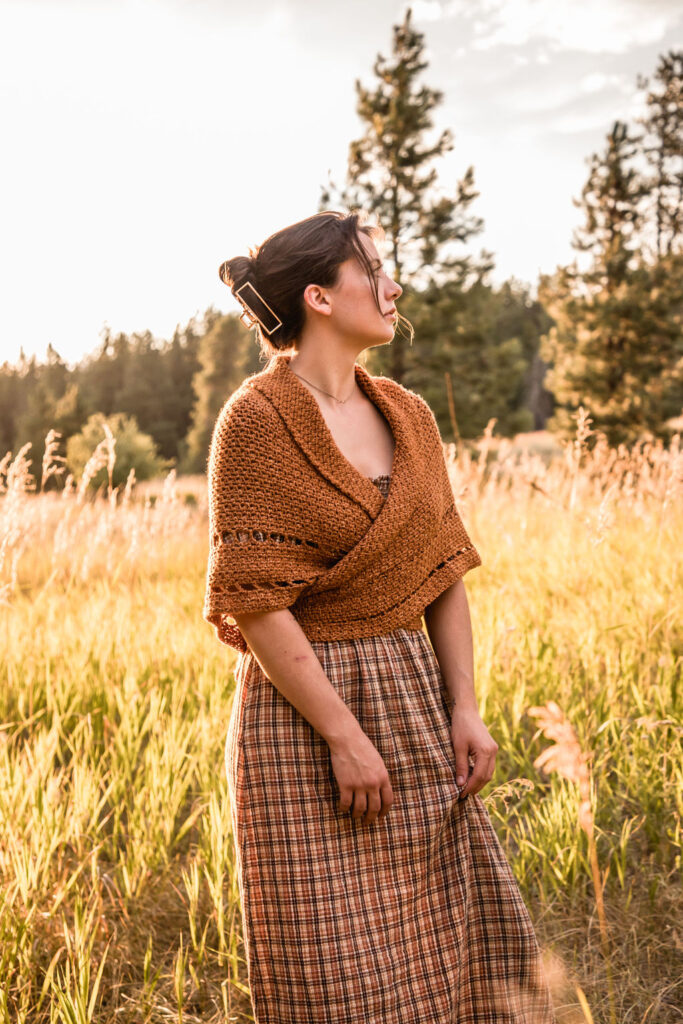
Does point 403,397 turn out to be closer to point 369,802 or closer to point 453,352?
point 369,802

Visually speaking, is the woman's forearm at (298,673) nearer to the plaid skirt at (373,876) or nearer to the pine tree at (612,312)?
the plaid skirt at (373,876)

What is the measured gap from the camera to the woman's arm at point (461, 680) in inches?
58.0

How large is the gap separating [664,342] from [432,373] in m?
4.55

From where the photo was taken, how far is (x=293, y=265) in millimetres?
1506

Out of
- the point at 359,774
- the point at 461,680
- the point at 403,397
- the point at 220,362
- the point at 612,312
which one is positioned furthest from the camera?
the point at 220,362

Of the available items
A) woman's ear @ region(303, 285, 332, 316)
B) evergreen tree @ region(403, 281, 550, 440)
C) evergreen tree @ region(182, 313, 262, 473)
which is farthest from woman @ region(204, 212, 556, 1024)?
evergreen tree @ region(182, 313, 262, 473)

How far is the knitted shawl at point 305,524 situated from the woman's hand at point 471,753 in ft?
0.72

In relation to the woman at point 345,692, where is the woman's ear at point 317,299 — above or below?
above

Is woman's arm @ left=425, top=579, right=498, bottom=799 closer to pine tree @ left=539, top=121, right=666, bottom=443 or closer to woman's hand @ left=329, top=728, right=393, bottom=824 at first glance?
woman's hand @ left=329, top=728, right=393, bottom=824

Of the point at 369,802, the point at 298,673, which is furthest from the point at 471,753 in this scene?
the point at 298,673

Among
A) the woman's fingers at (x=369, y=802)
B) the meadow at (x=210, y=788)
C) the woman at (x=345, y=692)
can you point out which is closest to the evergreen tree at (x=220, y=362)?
the meadow at (x=210, y=788)

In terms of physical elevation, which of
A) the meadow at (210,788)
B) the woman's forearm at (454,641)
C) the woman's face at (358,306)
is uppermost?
the woman's face at (358,306)

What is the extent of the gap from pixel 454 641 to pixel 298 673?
0.41 m

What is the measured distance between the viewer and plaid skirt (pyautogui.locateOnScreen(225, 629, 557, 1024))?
1313 mm
